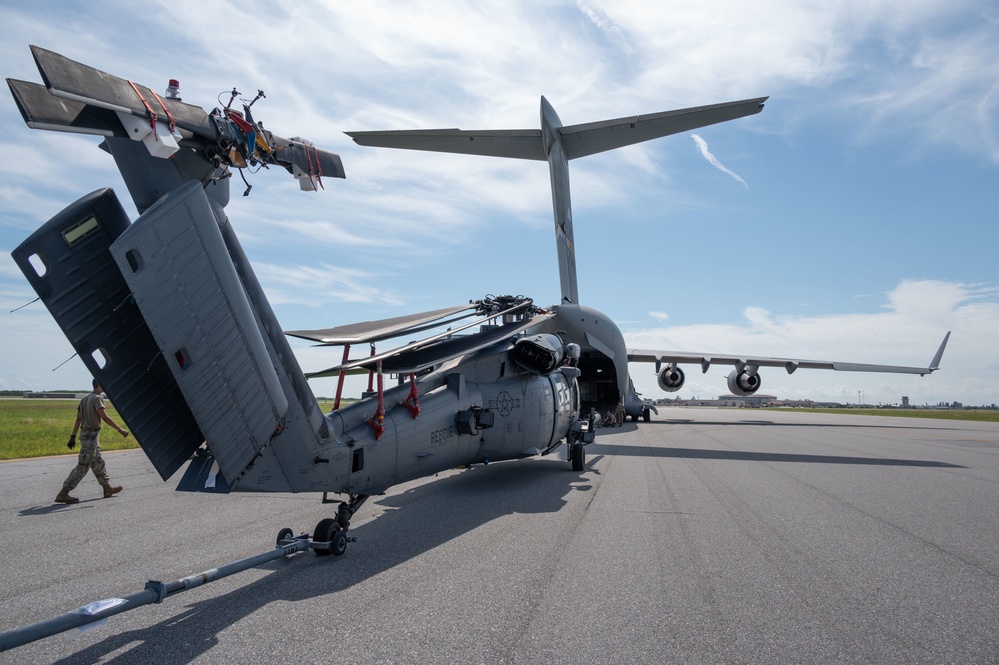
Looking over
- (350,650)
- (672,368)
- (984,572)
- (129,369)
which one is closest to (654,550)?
(984,572)

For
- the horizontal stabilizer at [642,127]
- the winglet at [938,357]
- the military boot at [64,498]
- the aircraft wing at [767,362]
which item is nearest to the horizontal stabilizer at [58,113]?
the military boot at [64,498]

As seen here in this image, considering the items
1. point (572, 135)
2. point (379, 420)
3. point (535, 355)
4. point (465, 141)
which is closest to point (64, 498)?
point (379, 420)

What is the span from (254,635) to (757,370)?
3273 centimetres

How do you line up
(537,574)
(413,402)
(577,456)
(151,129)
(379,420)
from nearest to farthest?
(151,129) → (537,574) → (379,420) → (413,402) → (577,456)

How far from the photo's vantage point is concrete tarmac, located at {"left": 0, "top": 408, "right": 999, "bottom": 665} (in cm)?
429

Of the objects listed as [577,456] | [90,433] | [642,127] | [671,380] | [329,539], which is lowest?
[329,539]

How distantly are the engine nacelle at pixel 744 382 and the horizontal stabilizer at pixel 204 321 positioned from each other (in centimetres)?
3054

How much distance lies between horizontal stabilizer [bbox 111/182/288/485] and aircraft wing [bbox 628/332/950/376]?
92.5ft

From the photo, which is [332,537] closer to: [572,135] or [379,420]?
[379,420]

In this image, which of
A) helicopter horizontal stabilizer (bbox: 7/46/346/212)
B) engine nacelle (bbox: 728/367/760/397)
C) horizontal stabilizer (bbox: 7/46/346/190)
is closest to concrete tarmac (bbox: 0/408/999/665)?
helicopter horizontal stabilizer (bbox: 7/46/346/212)

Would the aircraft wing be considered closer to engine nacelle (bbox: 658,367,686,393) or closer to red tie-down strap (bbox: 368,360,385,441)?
engine nacelle (bbox: 658,367,686,393)

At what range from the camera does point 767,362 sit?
32.3 m

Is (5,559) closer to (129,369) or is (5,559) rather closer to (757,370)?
(129,369)

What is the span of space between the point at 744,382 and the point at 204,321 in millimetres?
31391
